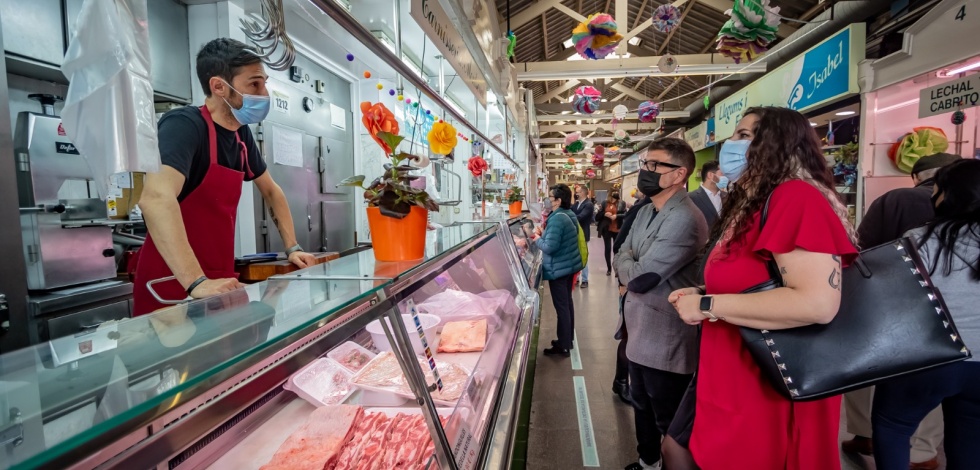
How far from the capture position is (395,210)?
149cm

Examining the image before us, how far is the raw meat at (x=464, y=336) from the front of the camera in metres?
2.20

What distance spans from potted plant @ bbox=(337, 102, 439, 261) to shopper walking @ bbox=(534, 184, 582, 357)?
9.24ft

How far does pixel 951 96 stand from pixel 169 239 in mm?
5579

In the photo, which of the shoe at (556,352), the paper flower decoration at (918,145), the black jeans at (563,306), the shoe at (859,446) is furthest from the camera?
the paper flower decoration at (918,145)

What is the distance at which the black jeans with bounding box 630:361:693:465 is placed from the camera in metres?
2.26

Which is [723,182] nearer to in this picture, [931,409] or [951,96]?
[951,96]

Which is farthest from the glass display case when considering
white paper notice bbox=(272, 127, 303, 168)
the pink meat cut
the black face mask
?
white paper notice bbox=(272, 127, 303, 168)

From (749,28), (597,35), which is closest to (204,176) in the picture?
(597,35)

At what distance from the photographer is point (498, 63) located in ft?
17.7

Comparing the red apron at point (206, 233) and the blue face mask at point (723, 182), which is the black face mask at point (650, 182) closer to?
the red apron at point (206, 233)

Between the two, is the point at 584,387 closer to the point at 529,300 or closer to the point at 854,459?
the point at 529,300

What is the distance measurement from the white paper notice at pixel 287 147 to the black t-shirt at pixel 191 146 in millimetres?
2987

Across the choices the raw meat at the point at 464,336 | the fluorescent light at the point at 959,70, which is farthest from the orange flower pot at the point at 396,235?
the fluorescent light at the point at 959,70

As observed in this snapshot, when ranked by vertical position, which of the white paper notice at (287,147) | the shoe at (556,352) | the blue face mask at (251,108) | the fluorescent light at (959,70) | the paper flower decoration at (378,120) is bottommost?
the shoe at (556,352)
